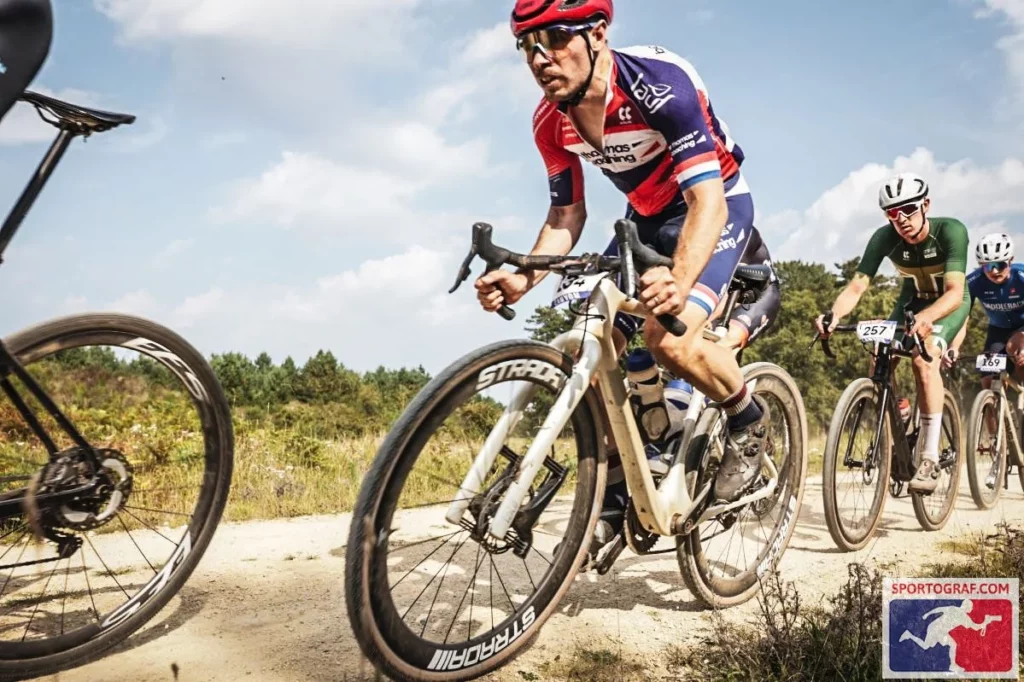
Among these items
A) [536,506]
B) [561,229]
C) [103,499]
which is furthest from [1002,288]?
[103,499]

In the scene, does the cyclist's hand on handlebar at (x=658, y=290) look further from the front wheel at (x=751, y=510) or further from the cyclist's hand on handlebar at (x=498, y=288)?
the front wheel at (x=751, y=510)

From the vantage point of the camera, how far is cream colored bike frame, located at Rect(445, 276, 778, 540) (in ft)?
9.33

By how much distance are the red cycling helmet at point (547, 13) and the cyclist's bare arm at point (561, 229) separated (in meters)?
1.00

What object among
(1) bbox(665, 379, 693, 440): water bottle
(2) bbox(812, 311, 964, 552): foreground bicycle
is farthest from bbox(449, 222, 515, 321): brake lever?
(2) bbox(812, 311, 964, 552): foreground bicycle

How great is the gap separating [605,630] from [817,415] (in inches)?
1682

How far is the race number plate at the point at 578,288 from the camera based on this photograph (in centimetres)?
315

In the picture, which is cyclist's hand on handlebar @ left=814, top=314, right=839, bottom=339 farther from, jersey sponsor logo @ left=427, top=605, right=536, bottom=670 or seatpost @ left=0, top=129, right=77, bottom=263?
seatpost @ left=0, top=129, right=77, bottom=263

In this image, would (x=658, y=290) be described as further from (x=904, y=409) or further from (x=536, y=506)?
(x=904, y=409)

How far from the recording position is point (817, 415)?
43281 millimetres

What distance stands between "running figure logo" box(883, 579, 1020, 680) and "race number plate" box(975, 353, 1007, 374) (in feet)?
18.9

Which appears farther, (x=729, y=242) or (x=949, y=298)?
(x=949, y=298)

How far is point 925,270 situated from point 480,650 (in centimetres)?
586

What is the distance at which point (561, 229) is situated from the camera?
4.10 m

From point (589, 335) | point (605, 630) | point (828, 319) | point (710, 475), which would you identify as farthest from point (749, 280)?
point (828, 319)
